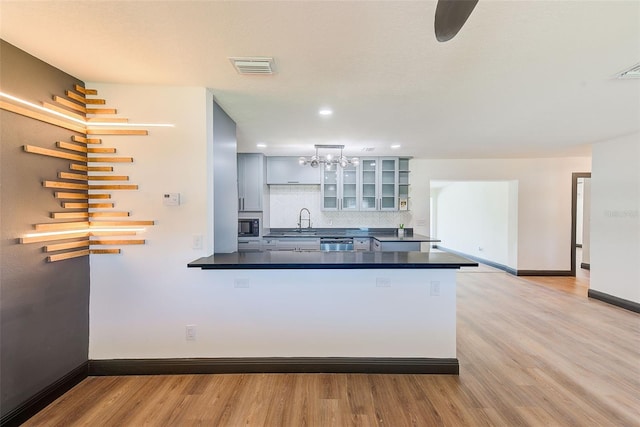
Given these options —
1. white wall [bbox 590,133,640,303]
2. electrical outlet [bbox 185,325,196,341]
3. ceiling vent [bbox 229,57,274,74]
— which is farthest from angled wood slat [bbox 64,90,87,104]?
white wall [bbox 590,133,640,303]

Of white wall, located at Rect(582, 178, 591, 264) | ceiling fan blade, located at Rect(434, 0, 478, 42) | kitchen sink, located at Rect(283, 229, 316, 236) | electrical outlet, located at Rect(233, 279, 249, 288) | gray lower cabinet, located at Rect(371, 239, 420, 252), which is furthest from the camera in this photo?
white wall, located at Rect(582, 178, 591, 264)

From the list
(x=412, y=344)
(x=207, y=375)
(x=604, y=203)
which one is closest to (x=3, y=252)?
(x=207, y=375)

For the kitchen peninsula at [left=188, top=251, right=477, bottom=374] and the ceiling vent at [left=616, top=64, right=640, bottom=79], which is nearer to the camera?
the ceiling vent at [left=616, top=64, right=640, bottom=79]

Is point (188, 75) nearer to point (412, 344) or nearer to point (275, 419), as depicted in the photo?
point (275, 419)

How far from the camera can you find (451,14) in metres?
1.04

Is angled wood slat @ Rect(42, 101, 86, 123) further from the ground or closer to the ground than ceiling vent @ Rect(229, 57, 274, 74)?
closer to the ground

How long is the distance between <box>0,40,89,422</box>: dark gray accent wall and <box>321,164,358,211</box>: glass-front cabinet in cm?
385

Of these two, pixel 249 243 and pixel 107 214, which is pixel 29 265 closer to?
pixel 107 214

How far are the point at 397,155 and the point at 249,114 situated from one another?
3255mm

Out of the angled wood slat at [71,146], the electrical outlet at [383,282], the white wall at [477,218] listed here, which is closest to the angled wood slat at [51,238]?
the angled wood slat at [71,146]

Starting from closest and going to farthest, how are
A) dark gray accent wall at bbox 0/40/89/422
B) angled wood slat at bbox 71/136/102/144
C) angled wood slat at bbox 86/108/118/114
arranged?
dark gray accent wall at bbox 0/40/89/422, angled wood slat at bbox 71/136/102/144, angled wood slat at bbox 86/108/118/114

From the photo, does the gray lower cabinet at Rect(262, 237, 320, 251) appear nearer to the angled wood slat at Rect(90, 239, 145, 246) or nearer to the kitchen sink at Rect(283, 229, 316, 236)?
the kitchen sink at Rect(283, 229, 316, 236)

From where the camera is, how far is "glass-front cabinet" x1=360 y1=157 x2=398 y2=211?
533 centimetres

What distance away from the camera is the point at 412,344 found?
2.38 meters
